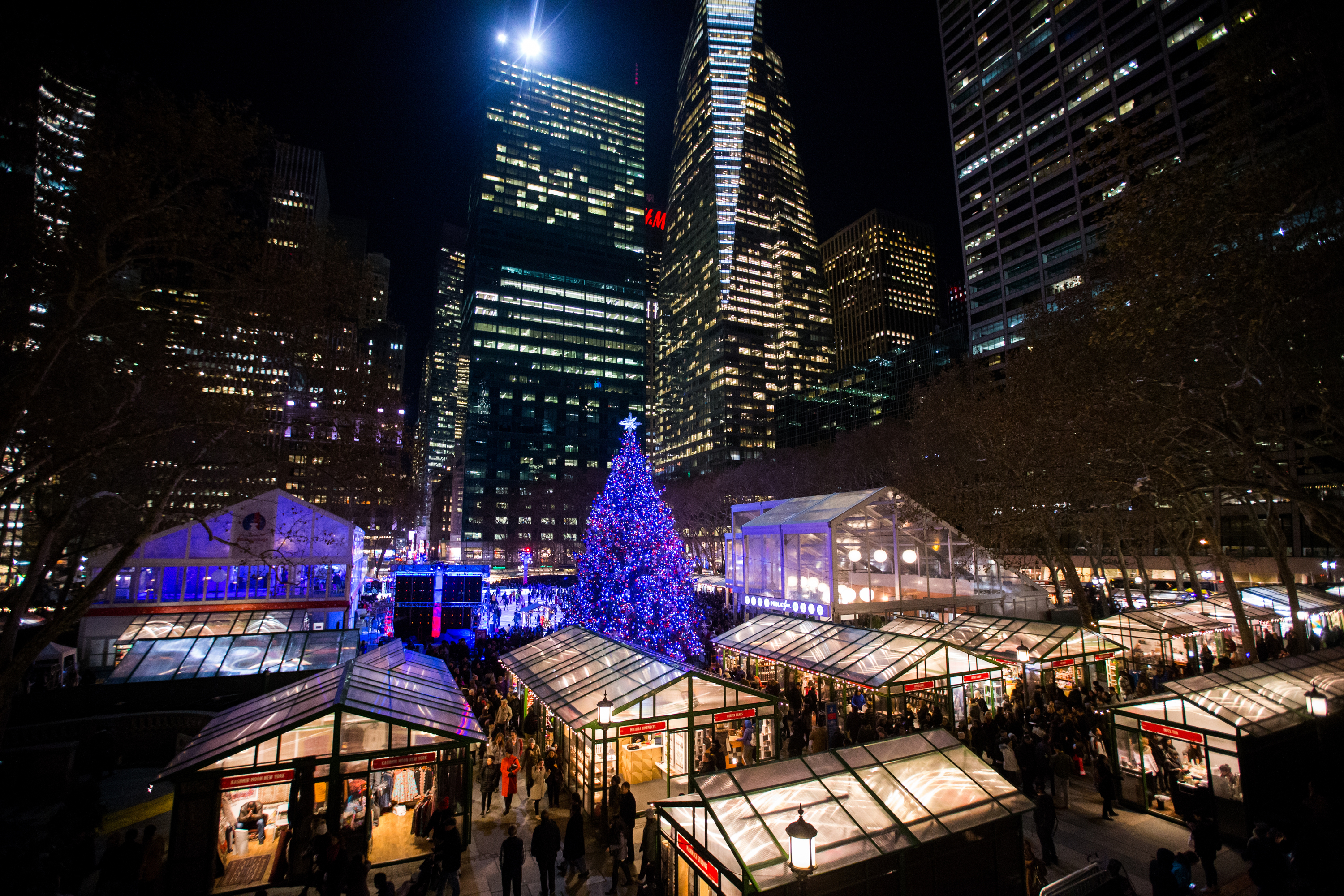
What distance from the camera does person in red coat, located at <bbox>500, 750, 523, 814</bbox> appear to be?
1064 cm

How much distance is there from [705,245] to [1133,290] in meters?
142

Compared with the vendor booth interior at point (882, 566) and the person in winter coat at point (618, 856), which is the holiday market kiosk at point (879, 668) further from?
the person in winter coat at point (618, 856)

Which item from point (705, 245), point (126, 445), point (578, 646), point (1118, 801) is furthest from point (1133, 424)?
point (705, 245)

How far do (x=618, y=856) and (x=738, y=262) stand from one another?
140 m

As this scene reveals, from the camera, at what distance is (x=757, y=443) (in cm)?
12862

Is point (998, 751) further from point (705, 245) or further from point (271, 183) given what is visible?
point (705, 245)

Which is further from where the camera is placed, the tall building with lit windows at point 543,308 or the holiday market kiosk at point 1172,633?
the tall building with lit windows at point 543,308

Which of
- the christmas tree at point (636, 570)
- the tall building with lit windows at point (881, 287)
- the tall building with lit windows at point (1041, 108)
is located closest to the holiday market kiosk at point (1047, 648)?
the christmas tree at point (636, 570)

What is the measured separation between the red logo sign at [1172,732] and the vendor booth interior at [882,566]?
9.96 metres

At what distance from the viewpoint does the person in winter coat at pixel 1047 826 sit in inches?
328

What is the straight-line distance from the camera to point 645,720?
33.7ft

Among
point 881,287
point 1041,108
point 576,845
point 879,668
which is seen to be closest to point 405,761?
point 576,845

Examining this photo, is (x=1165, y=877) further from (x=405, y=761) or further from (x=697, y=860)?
(x=405, y=761)

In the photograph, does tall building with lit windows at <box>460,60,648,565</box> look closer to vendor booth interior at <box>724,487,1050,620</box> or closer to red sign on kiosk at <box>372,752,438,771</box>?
vendor booth interior at <box>724,487,1050,620</box>
